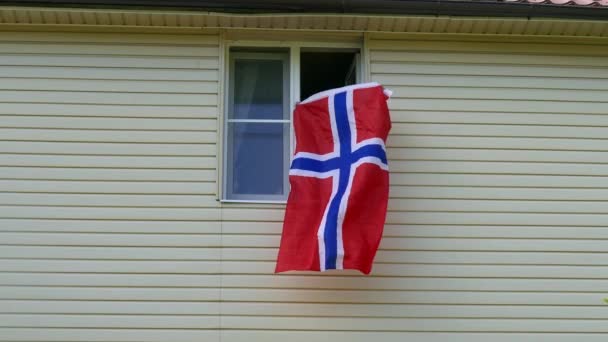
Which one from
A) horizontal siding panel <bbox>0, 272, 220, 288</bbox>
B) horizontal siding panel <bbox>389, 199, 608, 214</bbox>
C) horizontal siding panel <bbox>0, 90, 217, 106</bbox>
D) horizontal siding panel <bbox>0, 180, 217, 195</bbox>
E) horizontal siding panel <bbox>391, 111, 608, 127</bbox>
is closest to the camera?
A: horizontal siding panel <bbox>0, 272, 220, 288</bbox>

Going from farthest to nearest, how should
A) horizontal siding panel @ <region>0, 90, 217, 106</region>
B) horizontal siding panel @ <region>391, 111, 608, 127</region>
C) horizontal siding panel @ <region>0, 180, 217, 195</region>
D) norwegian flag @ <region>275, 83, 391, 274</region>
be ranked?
horizontal siding panel @ <region>391, 111, 608, 127</region>
horizontal siding panel @ <region>0, 90, 217, 106</region>
horizontal siding panel @ <region>0, 180, 217, 195</region>
norwegian flag @ <region>275, 83, 391, 274</region>

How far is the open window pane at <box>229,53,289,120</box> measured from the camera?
19.1 ft

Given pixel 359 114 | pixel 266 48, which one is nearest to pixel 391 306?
pixel 359 114

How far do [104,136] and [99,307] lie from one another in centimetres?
134

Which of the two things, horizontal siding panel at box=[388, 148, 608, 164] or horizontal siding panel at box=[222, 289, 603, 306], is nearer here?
horizontal siding panel at box=[222, 289, 603, 306]

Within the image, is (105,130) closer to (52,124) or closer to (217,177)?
(52,124)

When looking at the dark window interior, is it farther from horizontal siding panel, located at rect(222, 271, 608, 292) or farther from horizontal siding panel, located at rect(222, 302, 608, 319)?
horizontal siding panel, located at rect(222, 302, 608, 319)

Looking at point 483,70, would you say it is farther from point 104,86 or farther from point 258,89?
point 104,86

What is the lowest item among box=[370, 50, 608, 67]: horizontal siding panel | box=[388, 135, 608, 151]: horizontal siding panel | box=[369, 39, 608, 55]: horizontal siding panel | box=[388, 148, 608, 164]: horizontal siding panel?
box=[388, 148, 608, 164]: horizontal siding panel

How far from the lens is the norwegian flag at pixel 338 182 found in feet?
16.6

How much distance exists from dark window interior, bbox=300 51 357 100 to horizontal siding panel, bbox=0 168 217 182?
3.95 feet

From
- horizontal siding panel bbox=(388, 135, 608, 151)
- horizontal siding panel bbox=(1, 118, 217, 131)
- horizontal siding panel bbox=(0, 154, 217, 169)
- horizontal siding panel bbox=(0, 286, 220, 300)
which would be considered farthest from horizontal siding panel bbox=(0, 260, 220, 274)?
horizontal siding panel bbox=(388, 135, 608, 151)

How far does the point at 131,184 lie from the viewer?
17.8 feet

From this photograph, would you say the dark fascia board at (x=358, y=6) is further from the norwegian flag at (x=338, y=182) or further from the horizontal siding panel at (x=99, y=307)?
the horizontal siding panel at (x=99, y=307)
